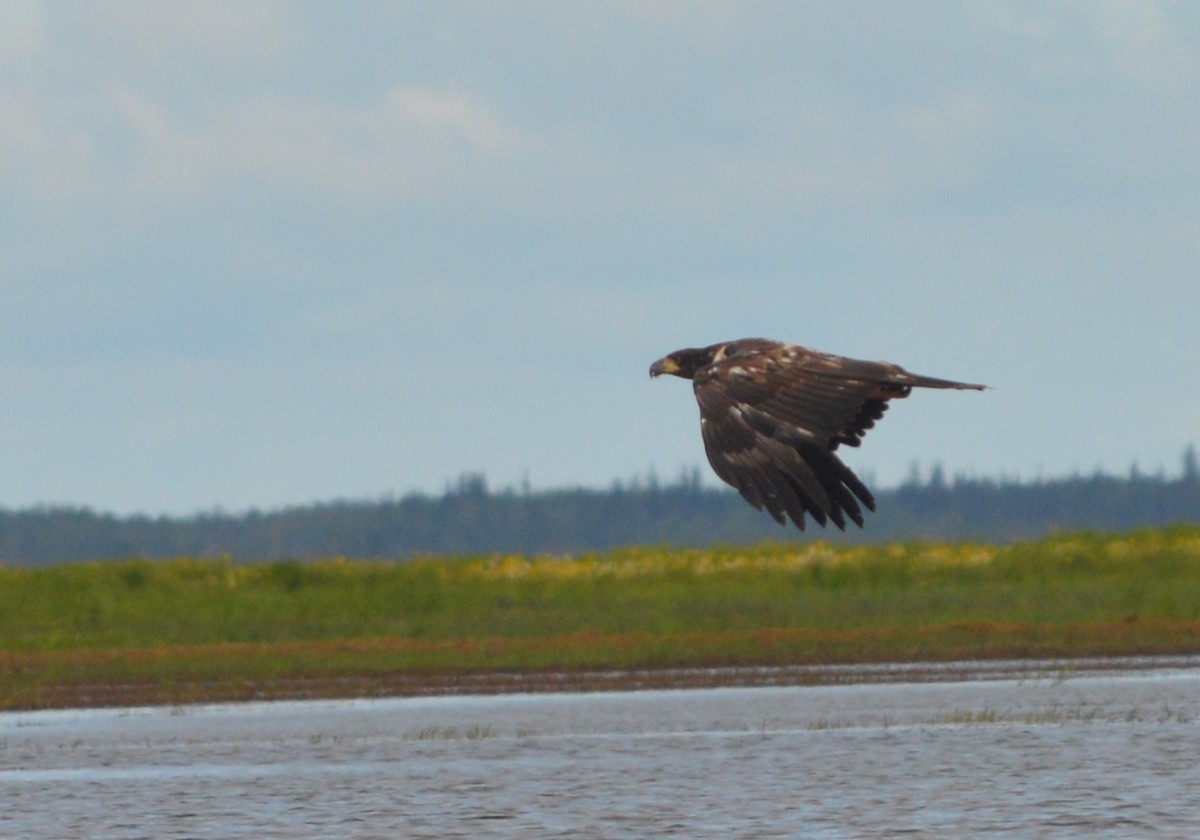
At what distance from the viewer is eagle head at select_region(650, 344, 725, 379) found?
35.0 ft

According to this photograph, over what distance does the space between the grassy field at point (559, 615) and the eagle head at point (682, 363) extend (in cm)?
1408

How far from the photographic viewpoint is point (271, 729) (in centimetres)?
2023

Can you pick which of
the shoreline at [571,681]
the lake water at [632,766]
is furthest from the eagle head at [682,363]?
the shoreline at [571,681]

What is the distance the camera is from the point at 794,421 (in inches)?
371

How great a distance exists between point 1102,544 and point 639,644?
16384 mm

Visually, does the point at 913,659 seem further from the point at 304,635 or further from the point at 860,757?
the point at 860,757

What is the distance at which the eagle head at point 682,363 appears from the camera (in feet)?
35.0

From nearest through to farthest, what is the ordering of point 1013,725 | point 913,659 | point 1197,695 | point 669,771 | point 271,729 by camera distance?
1. point 669,771
2. point 1013,725
3. point 271,729
4. point 1197,695
5. point 913,659

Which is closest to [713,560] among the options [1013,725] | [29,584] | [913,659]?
[29,584]

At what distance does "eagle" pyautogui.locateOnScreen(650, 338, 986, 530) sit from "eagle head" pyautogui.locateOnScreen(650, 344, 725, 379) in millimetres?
510

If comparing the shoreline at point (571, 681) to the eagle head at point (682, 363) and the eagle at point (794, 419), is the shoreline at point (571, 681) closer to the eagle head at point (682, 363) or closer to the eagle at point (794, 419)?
the eagle head at point (682, 363)

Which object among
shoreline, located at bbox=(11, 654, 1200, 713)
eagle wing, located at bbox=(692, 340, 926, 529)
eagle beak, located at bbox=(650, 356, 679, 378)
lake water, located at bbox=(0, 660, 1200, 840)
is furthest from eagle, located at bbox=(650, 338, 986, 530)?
shoreline, located at bbox=(11, 654, 1200, 713)

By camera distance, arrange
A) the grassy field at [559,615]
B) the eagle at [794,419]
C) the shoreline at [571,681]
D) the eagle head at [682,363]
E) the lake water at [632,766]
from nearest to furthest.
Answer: the eagle at [794,419], the eagle head at [682,363], the lake water at [632,766], the shoreline at [571,681], the grassy field at [559,615]

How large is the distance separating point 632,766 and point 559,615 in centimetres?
1687
